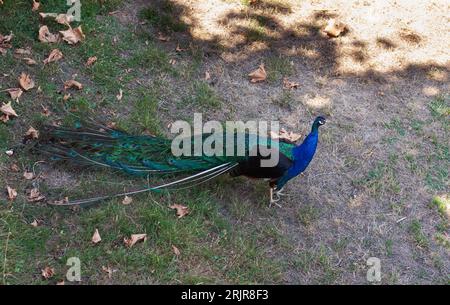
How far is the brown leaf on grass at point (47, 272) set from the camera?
333 centimetres

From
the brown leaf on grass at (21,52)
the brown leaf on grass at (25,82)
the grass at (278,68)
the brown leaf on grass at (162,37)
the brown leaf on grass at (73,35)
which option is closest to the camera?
the brown leaf on grass at (25,82)

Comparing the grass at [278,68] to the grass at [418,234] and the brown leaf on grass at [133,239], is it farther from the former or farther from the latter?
the brown leaf on grass at [133,239]

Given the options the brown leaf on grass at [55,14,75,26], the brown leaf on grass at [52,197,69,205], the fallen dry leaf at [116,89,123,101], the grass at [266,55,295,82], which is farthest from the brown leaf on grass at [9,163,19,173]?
the grass at [266,55,295,82]

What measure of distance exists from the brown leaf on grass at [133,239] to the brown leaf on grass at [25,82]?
6.13 ft

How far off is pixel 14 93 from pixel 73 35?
974 millimetres

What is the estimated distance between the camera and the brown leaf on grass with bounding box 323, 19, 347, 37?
5.73 meters

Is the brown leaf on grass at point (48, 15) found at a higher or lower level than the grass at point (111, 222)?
higher

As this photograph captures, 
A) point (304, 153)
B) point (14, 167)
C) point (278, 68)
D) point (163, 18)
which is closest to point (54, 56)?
point (163, 18)

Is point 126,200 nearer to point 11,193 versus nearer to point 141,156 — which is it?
point 141,156

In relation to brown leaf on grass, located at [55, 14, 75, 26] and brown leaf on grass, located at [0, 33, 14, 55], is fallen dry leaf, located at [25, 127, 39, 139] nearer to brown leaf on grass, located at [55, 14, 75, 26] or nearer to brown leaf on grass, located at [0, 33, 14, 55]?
brown leaf on grass, located at [0, 33, 14, 55]

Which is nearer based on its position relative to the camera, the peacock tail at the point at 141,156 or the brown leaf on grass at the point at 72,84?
the peacock tail at the point at 141,156

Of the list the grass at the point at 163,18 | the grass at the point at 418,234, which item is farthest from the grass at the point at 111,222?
the grass at the point at 418,234

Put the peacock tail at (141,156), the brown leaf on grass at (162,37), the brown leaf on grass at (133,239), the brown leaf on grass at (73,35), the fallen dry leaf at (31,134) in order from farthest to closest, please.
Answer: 1. the brown leaf on grass at (162,37)
2. the brown leaf on grass at (73,35)
3. the fallen dry leaf at (31,134)
4. the peacock tail at (141,156)
5. the brown leaf on grass at (133,239)
